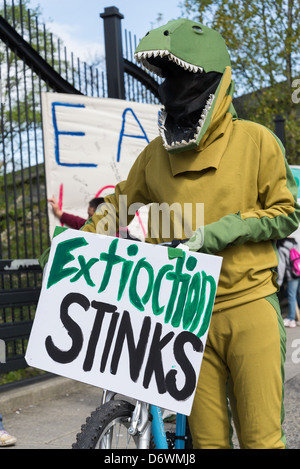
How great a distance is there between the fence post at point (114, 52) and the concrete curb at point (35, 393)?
8.85 ft

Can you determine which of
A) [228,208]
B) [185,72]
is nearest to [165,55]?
[185,72]

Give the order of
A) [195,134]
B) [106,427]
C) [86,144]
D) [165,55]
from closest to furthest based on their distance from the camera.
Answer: [106,427] → [165,55] → [195,134] → [86,144]

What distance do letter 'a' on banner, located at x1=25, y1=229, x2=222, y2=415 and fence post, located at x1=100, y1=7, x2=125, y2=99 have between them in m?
4.10

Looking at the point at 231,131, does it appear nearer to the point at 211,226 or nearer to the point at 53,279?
the point at 211,226

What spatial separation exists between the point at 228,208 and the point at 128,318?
62cm

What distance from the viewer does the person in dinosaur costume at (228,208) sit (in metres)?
2.49

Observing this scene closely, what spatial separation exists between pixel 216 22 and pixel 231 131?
9.18 metres

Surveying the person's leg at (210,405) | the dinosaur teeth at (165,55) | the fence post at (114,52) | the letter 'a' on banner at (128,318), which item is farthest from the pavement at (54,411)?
the fence post at (114,52)

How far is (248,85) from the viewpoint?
39.0 ft

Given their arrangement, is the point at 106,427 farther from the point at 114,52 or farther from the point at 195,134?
the point at 114,52

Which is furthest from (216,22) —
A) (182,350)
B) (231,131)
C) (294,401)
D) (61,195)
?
(182,350)

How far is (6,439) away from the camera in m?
4.09

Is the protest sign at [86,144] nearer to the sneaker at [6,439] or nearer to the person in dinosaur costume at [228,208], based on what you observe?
the sneaker at [6,439]

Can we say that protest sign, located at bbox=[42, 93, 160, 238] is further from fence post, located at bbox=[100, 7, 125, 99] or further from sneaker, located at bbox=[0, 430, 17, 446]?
sneaker, located at bbox=[0, 430, 17, 446]
